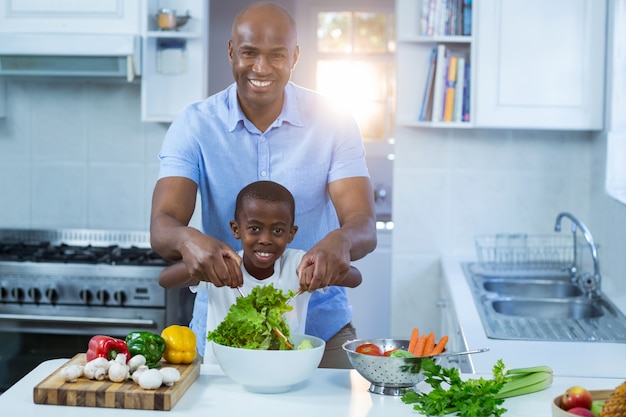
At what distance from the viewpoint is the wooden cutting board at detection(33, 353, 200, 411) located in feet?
5.46

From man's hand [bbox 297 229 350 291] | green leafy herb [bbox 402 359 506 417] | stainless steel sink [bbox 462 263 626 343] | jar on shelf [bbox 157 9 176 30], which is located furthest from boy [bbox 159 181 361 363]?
jar on shelf [bbox 157 9 176 30]

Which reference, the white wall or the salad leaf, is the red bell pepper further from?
the white wall

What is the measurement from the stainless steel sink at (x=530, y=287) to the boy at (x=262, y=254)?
1.48 meters

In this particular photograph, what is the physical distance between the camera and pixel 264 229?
2.02 m

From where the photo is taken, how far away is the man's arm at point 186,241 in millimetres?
1829

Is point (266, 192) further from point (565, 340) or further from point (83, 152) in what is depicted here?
point (83, 152)

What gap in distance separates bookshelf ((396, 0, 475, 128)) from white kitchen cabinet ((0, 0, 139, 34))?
3.57 ft

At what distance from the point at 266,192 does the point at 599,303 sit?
149 cm

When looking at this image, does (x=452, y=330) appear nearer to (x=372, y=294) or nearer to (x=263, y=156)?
(x=263, y=156)

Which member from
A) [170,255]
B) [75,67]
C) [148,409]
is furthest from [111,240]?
[148,409]

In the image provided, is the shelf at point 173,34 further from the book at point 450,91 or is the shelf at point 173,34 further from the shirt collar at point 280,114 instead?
the shirt collar at point 280,114

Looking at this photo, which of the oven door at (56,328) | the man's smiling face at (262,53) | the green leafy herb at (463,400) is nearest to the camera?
the green leafy herb at (463,400)

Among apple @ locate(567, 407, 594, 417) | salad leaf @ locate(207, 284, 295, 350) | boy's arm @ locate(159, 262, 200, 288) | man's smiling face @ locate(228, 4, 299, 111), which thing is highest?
man's smiling face @ locate(228, 4, 299, 111)

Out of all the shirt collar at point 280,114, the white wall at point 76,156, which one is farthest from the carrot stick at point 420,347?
the white wall at point 76,156
